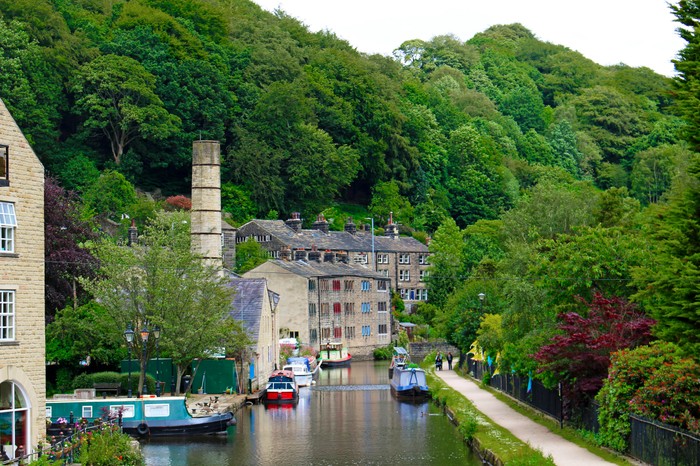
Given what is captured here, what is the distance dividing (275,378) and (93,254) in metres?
13.3

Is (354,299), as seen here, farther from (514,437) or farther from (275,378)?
(514,437)

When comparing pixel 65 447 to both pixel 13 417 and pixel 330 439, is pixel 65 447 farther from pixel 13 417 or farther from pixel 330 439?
pixel 330 439

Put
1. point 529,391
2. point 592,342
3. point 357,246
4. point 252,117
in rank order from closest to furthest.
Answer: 1. point 592,342
2. point 529,391
3. point 357,246
4. point 252,117

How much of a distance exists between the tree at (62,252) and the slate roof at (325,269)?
36136 mm

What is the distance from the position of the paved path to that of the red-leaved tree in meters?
1.95

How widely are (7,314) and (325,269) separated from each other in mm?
63785

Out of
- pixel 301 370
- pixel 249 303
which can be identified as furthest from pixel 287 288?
pixel 249 303

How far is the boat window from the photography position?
4366 cm

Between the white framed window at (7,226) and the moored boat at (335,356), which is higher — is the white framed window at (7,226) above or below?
above

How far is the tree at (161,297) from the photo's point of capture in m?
49.2

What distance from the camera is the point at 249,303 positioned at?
62500mm

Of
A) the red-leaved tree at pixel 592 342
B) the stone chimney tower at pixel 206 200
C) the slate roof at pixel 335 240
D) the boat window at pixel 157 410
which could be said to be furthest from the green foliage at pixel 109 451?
the slate roof at pixel 335 240

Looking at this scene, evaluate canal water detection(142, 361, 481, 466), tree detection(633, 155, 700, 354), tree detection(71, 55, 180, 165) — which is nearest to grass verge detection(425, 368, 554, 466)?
canal water detection(142, 361, 481, 466)

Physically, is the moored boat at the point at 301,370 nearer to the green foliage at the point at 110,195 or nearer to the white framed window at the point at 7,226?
the green foliage at the point at 110,195
